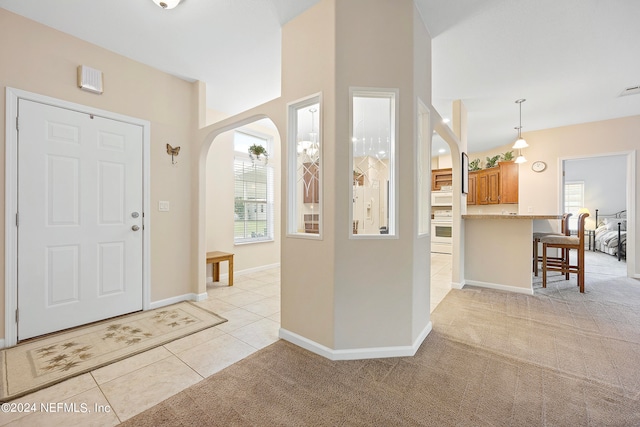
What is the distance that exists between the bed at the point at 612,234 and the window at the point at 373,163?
7.18 metres

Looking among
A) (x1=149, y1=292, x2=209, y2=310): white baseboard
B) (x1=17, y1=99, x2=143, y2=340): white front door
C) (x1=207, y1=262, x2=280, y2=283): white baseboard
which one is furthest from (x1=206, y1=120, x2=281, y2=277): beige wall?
(x1=17, y1=99, x2=143, y2=340): white front door

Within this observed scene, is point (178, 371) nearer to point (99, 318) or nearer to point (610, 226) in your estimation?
point (99, 318)

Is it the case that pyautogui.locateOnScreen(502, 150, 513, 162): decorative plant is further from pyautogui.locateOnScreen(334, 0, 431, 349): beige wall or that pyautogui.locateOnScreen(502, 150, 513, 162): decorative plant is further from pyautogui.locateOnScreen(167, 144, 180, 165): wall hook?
pyautogui.locateOnScreen(167, 144, 180, 165): wall hook

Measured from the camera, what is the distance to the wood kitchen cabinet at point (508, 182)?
592 cm

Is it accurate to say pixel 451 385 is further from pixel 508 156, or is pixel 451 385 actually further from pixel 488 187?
pixel 488 187

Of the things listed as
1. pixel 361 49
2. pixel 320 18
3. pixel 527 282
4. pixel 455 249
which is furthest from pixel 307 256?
pixel 527 282

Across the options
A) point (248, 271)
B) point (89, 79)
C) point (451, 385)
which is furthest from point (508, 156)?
point (89, 79)

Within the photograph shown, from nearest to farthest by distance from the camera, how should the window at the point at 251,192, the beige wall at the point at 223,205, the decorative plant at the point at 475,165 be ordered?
the beige wall at the point at 223,205 → the window at the point at 251,192 → the decorative plant at the point at 475,165

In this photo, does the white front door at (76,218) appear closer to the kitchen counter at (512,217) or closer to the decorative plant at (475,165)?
the kitchen counter at (512,217)

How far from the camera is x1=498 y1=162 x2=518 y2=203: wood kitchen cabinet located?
19.4 feet

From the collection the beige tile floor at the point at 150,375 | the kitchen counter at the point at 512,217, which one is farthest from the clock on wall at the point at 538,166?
the beige tile floor at the point at 150,375

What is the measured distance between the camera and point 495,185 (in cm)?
632

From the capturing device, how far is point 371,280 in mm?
2039

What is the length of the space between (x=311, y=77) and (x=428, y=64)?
1.17m
